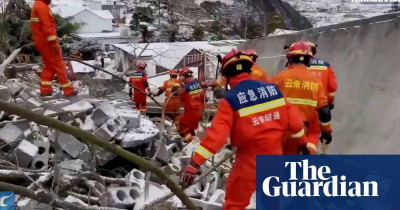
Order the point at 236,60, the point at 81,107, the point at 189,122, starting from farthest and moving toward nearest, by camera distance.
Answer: the point at 189,122 < the point at 81,107 < the point at 236,60

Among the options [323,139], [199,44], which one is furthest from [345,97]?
[199,44]

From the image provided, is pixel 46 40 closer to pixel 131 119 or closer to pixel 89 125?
pixel 89 125

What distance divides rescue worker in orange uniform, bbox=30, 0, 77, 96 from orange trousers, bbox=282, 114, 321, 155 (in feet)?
10.4

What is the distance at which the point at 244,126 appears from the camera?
327 cm

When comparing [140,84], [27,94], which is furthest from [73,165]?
[140,84]

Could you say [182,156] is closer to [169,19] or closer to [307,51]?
[307,51]

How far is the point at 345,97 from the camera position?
6.54 m

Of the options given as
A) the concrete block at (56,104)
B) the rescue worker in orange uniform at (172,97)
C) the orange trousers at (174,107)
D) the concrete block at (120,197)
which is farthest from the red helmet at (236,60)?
the orange trousers at (174,107)

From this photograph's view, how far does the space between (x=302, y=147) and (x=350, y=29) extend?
3.48m

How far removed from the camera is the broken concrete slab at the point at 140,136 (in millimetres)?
4975

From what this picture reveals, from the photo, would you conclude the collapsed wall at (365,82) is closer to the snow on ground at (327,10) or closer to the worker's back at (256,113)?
the worker's back at (256,113)

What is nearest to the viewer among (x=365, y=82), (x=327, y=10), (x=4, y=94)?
(x=4, y=94)

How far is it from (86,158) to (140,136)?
0.71 metres

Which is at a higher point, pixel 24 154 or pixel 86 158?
pixel 24 154
